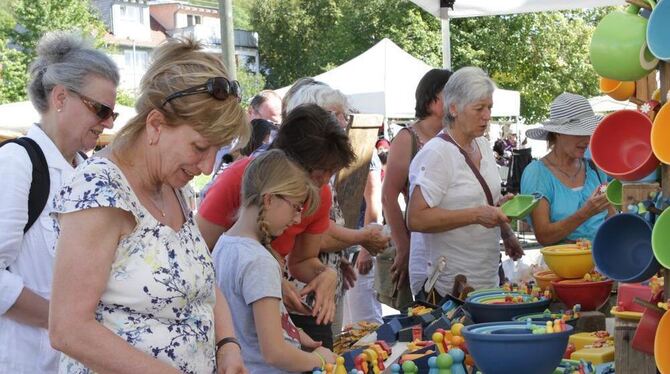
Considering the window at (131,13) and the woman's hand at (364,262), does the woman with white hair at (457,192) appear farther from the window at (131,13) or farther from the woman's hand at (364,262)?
the window at (131,13)

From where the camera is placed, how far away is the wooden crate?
6.15 ft

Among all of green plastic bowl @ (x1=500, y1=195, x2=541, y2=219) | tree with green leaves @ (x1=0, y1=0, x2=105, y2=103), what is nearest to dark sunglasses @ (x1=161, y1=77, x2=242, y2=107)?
green plastic bowl @ (x1=500, y1=195, x2=541, y2=219)

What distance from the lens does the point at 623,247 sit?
2.05 metres

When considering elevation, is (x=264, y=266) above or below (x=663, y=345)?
above

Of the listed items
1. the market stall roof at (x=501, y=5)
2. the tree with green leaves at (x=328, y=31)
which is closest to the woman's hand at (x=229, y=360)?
the market stall roof at (x=501, y=5)

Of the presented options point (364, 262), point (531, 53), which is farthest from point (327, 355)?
point (531, 53)

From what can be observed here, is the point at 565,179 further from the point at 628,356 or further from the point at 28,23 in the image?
the point at 28,23

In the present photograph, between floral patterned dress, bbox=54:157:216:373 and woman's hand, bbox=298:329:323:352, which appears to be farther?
woman's hand, bbox=298:329:323:352

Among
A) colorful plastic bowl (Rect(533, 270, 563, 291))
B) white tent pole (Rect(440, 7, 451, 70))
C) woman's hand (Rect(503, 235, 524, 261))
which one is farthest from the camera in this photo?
white tent pole (Rect(440, 7, 451, 70))

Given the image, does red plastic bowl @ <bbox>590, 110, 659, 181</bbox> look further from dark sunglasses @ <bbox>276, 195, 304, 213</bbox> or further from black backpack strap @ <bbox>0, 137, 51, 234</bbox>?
black backpack strap @ <bbox>0, 137, 51, 234</bbox>

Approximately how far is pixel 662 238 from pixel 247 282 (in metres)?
0.99

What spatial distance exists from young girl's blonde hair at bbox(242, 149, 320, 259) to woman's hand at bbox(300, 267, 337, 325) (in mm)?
236

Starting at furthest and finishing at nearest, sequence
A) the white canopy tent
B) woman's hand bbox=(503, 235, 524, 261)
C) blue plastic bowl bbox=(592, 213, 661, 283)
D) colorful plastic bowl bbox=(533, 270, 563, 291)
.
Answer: the white canopy tent, woman's hand bbox=(503, 235, 524, 261), colorful plastic bowl bbox=(533, 270, 563, 291), blue plastic bowl bbox=(592, 213, 661, 283)

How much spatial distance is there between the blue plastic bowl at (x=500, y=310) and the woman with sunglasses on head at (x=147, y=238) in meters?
1.08
